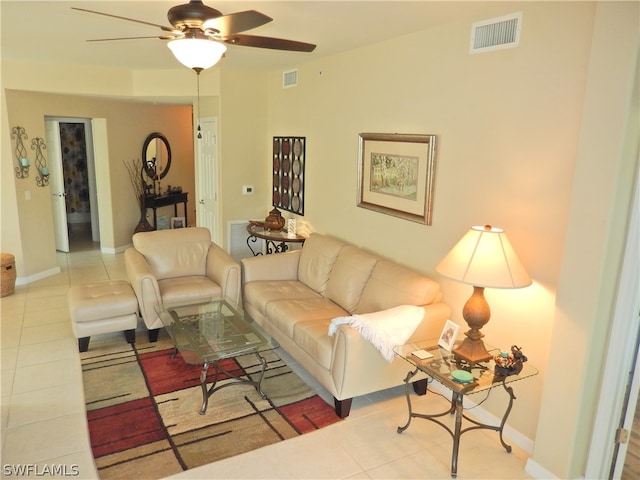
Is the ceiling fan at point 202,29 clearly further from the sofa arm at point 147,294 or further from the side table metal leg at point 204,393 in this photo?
the sofa arm at point 147,294

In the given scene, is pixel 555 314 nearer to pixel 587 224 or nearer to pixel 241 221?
pixel 587 224

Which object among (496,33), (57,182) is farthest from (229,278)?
(57,182)

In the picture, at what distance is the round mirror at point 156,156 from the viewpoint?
7.75 metres

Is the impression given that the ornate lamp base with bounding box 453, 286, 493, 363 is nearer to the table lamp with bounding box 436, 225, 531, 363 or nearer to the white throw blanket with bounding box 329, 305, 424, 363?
the table lamp with bounding box 436, 225, 531, 363

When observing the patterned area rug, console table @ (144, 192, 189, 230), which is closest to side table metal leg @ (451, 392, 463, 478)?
the patterned area rug

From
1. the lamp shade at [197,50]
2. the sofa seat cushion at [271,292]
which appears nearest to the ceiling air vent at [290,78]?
the sofa seat cushion at [271,292]

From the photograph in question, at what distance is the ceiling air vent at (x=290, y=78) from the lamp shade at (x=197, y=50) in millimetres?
2990

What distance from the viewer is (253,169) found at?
6.19 m

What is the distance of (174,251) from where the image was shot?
475 centimetres

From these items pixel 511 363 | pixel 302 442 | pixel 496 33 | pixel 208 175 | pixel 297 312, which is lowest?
pixel 302 442

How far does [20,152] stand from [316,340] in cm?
461

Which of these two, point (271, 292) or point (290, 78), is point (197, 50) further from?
point (290, 78)

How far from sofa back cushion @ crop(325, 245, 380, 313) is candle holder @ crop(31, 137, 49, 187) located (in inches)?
165

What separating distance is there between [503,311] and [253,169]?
13.3 feet
